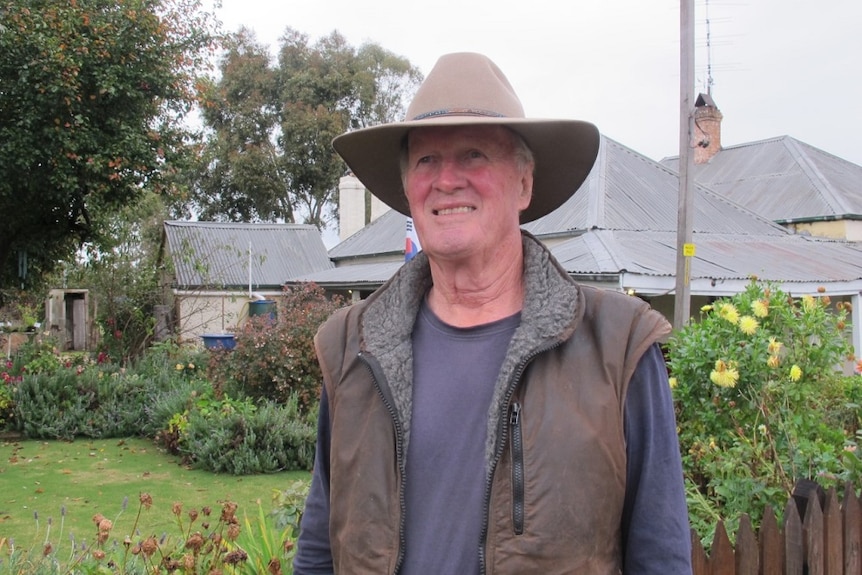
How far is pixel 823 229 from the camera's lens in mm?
20625

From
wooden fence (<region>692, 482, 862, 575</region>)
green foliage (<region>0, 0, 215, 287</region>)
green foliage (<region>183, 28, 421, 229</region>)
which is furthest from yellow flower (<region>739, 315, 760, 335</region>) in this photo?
green foliage (<region>183, 28, 421, 229</region>)

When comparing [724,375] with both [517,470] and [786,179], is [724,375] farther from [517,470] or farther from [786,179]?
[786,179]

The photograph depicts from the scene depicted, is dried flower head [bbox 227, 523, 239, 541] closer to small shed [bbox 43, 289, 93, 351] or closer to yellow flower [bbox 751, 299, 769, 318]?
yellow flower [bbox 751, 299, 769, 318]

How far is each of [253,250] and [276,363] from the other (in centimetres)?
1697

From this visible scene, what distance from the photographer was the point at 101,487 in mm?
8398

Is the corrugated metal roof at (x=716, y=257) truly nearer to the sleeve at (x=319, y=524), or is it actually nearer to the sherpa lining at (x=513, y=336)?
the sherpa lining at (x=513, y=336)

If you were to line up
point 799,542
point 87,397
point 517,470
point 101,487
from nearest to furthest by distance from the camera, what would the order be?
point 517,470
point 799,542
point 101,487
point 87,397

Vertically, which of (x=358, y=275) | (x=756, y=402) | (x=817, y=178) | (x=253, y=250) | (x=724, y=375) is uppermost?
(x=817, y=178)

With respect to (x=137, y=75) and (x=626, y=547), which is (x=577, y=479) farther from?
(x=137, y=75)

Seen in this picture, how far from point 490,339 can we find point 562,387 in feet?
0.82

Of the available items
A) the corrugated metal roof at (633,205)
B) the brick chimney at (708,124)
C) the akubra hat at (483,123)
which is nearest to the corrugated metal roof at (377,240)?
the corrugated metal roof at (633,205)

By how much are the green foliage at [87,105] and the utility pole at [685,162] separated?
828 cm

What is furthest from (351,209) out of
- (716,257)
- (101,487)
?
(101,487)

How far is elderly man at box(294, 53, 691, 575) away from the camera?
1647mm
